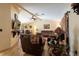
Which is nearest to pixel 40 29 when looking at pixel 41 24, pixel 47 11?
pixel 41 24

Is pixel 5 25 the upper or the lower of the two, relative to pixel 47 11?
lower

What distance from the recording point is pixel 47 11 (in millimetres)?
1463

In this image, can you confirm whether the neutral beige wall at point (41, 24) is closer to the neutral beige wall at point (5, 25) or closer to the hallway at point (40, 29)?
the hallway at point (40, 29)

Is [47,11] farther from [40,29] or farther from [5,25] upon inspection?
[5,25]

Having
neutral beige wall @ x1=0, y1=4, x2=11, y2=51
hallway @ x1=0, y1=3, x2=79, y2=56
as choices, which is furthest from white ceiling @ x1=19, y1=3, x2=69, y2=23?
neutral beige wall @ x1=0, y1=4, x2=11, y2=51

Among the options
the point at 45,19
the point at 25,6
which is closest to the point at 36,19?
the point at 45,19

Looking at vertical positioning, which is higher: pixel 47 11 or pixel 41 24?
pixel 47 11

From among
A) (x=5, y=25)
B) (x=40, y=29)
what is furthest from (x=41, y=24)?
(x=5, y=25)

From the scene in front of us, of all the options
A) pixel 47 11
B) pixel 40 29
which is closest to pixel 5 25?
pixel 40 29

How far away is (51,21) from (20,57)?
2.05 feet

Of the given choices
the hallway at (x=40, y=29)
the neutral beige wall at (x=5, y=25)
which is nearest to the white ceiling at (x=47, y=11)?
the hallway at (x=40, y=29)

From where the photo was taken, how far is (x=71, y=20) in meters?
1.44

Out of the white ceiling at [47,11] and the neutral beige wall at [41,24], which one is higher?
the white ceiling at [47,11]

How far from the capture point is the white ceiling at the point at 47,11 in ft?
4.78
